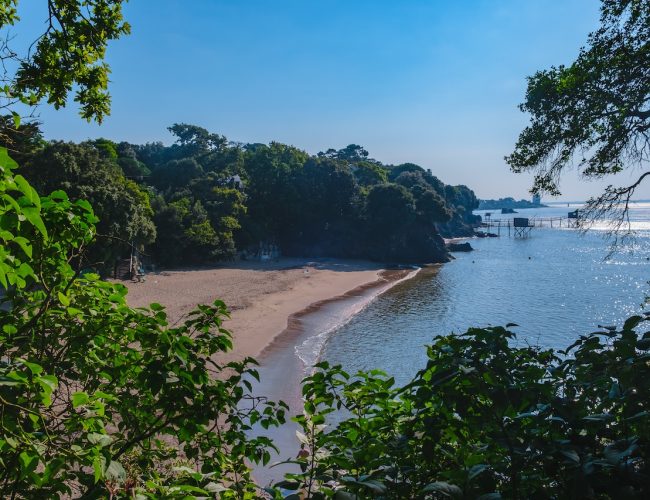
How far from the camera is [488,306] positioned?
30406 mm

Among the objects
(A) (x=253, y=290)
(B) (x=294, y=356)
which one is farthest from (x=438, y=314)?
(A) (x=253, y=290)

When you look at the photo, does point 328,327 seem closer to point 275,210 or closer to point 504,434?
point 504,434

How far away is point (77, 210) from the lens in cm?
274

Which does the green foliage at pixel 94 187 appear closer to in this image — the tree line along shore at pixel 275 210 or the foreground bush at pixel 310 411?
the tree line along shore at pixel 275 210

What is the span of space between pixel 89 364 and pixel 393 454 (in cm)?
195

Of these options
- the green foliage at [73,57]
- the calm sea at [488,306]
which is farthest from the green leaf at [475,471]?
the calm sea at [488,306]

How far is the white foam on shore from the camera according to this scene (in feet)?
65.0

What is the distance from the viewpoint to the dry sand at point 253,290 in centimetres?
2325

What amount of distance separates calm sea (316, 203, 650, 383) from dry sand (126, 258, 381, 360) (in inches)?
128

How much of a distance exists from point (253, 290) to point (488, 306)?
654 inches

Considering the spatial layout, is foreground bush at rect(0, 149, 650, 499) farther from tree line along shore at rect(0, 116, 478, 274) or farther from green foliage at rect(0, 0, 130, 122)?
tree line along shore at rect(0, 116, 478, 274)

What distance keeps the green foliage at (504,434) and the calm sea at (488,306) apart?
7.59 meters

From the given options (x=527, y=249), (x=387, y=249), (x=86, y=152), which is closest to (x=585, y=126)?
(x=86, y=152)

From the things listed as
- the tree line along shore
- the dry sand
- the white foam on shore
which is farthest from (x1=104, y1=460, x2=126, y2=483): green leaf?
the tree line along shore
